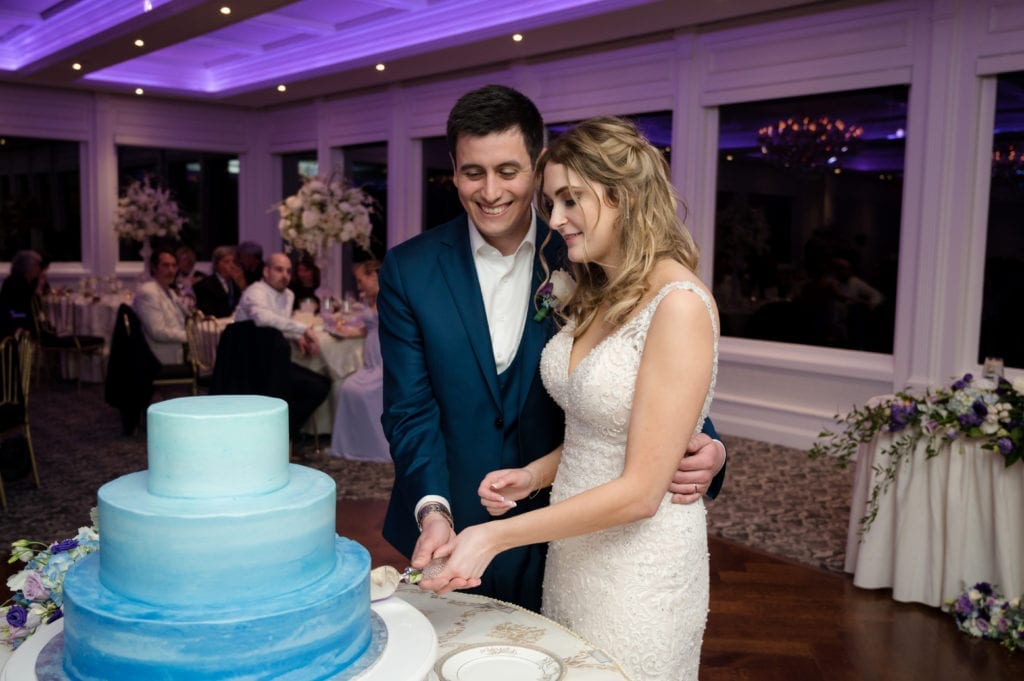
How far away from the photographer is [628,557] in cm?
179

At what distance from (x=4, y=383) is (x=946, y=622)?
17.1 feet

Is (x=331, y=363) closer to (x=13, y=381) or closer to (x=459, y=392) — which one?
(x=13, y=381)

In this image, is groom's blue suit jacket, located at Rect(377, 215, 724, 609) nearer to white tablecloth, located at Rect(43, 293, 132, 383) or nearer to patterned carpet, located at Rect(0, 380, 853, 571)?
patterned carpet, located at Rect(0, 380, 853, 571)

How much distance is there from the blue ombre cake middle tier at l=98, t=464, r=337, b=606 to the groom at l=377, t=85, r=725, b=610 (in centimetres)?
77

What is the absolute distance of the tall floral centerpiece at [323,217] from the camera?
793 cm

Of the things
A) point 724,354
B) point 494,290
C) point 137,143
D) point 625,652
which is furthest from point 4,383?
point 137,143

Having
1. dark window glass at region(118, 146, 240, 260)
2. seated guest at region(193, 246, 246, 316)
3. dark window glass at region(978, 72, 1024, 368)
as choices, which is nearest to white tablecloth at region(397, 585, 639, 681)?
dark window glass at region(978, 72, 1024, 368)

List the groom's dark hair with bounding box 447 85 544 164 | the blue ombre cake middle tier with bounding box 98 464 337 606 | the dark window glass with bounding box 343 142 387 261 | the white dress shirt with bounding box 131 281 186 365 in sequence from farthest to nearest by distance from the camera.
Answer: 1. the dark window glass with bounding box 343 142 387 261
2. the white dress shirt with bounding box 131 281 186 365
3. the groom's dark hair with bounding box 447 85 544 164
4. the blue ombre cake middle tier with bounding box 98 464 337 606

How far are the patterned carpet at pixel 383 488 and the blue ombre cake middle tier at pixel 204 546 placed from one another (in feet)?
13.3

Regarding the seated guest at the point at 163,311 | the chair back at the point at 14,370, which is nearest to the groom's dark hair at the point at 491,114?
the chair back at the point at 14,370

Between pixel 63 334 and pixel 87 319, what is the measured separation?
0.45 m

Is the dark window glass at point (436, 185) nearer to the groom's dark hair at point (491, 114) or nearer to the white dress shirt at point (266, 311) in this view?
the white dress shirt at point (266, 311)

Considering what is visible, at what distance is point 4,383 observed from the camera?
5.55m

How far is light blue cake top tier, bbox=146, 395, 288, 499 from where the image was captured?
111 cm
